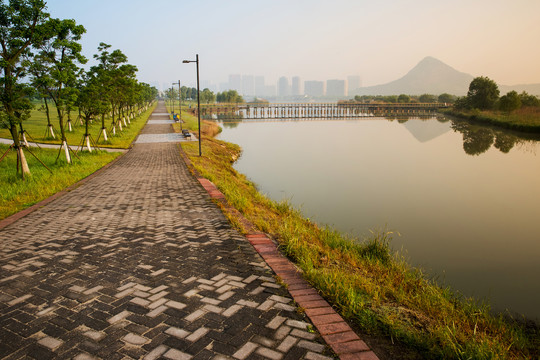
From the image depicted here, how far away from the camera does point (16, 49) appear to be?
13.0 metres

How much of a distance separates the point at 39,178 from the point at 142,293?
11259 millimetres

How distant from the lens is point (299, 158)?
26188 millimetres

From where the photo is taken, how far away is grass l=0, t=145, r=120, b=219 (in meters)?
9.66

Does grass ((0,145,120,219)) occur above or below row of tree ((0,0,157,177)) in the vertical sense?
below

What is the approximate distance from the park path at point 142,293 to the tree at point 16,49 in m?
7.01

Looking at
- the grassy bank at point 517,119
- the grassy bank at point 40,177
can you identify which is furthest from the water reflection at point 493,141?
the grassy bank at point 40,177

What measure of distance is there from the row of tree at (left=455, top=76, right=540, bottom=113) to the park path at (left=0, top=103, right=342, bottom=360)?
64090mm

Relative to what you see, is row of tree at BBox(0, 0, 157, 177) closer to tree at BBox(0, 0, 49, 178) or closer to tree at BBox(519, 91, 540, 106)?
tree at BBox(0, 0, 49, 178)

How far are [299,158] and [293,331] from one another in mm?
23187

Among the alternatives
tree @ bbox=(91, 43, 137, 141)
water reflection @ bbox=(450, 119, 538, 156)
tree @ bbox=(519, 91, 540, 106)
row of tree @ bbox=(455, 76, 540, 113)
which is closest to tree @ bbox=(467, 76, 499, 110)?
row of tree @ bbox=(455, 76, 540, 113)

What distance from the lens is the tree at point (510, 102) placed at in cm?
5381

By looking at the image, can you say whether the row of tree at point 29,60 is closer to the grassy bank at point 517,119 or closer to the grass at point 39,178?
the grass at point 39,178

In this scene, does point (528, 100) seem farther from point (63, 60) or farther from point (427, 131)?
point (63, 60)

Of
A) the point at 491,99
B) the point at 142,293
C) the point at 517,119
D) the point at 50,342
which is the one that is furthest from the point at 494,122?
the point at 50,342
